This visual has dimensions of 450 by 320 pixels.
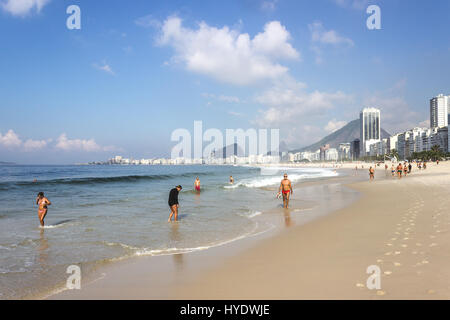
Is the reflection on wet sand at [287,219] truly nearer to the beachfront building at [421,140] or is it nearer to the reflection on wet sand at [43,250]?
the reflection on wet sand at [43,250]

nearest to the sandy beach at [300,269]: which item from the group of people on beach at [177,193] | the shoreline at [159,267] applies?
the shoreline at [159,267]

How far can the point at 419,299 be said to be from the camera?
3.49m

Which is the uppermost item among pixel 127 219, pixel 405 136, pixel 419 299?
Result: pixel 405 136

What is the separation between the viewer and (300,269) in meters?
4.95

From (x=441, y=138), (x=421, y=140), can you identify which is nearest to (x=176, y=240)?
(x=441, y=138)

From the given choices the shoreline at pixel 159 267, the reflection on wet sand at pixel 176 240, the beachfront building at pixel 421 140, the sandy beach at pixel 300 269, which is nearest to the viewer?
the sandy beach at pixel 300 269

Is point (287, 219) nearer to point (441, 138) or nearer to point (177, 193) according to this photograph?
point (177, 193)

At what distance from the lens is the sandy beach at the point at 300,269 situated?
399 centimetres

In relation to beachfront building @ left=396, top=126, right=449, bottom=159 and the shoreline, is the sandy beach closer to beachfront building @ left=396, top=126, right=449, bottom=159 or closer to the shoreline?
Result: the shoreline

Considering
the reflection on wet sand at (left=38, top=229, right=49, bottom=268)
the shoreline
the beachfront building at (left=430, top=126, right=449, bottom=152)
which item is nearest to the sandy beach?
the shoreline

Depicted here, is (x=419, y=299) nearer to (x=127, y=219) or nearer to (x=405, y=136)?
(x=127, y=219)

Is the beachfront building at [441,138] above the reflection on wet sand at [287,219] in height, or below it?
above

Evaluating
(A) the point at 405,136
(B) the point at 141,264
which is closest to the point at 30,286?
(B) the point at 141,264
